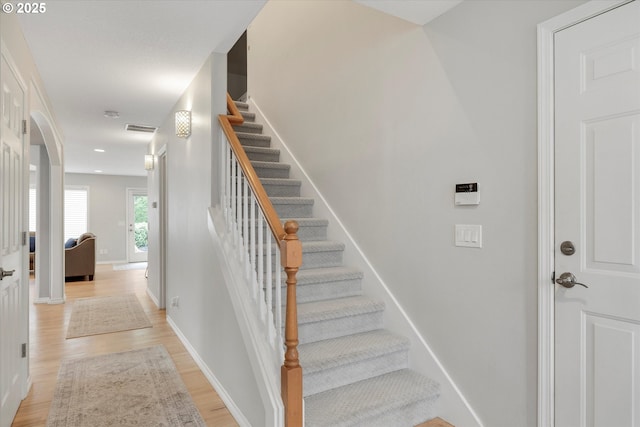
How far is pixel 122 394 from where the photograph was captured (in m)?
2.62

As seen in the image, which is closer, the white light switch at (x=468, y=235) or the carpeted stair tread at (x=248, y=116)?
the white light switch at (x=468, y=235)

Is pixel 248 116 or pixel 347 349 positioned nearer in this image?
pixel 347 349

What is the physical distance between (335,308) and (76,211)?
10105 millimetres

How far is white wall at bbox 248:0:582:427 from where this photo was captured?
5.92 feet

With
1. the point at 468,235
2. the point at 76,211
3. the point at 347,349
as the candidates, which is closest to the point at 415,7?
the point at 468,235

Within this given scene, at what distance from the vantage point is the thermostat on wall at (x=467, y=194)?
202 centimetres

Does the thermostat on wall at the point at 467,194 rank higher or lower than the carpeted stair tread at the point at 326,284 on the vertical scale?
higher

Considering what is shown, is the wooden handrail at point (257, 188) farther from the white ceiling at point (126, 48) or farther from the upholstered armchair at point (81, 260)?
the upholstered armchair at point (81, 260)

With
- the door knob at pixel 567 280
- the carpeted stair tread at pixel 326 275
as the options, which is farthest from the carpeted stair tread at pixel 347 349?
the door knob at pixel 567 280

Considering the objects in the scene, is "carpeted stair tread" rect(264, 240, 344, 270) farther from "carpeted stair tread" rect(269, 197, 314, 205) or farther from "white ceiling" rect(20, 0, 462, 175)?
"white ceiling" rect(20, 0, 462, 175)

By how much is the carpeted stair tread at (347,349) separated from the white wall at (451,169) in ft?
0.70

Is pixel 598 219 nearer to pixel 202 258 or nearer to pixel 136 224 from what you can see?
pixel 202 258

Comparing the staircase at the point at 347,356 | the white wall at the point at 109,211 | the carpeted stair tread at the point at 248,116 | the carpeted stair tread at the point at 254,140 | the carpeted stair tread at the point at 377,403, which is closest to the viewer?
the carpeted stair tread at the point at 377,403

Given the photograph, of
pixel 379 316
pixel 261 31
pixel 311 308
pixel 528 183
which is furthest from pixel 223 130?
pixel 261 31
